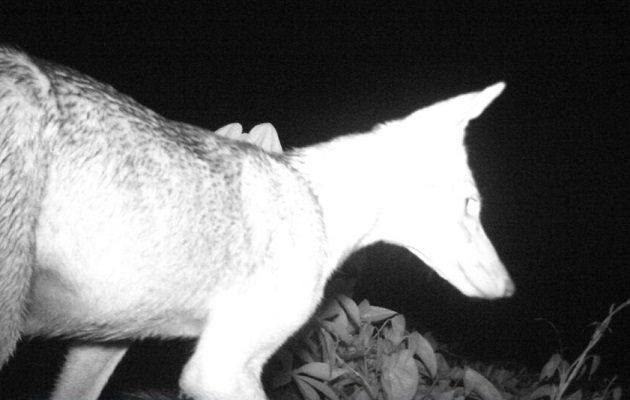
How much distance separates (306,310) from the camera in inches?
86.0

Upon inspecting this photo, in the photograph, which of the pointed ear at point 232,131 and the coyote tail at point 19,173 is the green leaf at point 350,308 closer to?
the pointed ear at point 232,131

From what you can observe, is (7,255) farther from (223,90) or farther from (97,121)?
(223,90)

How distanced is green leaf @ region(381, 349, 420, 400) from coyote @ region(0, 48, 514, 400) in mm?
747

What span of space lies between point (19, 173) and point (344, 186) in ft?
4.95

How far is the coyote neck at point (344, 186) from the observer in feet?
8.19

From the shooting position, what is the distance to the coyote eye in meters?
2.83

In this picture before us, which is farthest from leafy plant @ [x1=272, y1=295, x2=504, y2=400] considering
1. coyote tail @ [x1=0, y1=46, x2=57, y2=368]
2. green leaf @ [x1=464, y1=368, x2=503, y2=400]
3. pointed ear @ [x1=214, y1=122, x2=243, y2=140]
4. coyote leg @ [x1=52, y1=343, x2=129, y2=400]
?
coyote tail @ [x1=0, y1=46, x2=57, y2=368]

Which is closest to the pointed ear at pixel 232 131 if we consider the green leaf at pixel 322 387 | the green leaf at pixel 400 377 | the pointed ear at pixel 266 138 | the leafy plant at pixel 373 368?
the pointed ear at pixel 266 138

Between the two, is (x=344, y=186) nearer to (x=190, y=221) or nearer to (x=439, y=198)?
(x=439, y=198)

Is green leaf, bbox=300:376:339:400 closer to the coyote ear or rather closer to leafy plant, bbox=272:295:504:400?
leafy plant, bbox=272:295:504:400

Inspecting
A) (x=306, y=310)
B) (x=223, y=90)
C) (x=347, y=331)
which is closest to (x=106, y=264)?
(x=306, y=310)

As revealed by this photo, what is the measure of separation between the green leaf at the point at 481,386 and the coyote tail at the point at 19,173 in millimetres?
2751

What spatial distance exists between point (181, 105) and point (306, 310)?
33.6ft

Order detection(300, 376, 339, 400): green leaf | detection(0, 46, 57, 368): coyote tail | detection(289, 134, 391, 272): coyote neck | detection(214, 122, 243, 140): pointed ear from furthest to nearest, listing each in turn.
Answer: detection(214, 122, 243, 140): pointed ear
detection(300, 376, 339, 400): green leaf
detection(289, 134, 391, 272): coyote neck
detection(0, 46, 57, 368): coyote tail
